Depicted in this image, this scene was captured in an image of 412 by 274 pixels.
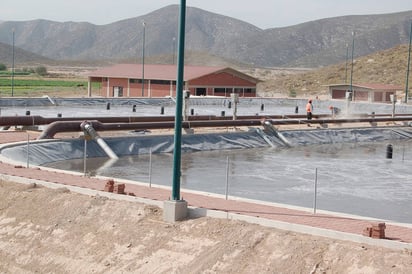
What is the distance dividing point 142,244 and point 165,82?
5853 cm

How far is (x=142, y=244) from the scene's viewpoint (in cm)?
1416

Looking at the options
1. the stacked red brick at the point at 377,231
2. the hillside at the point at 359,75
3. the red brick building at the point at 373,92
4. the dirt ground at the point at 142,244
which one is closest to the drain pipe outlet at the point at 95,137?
the dirt ground at the point at 142,244

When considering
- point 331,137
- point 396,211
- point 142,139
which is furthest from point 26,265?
point 331,137

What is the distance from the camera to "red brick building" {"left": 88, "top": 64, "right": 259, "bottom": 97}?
71.0 m

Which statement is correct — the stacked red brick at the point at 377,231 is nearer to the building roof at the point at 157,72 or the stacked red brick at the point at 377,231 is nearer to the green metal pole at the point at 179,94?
the green metal pole at the point at 179,94

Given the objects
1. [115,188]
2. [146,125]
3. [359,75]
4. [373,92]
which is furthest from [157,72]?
[115,188]

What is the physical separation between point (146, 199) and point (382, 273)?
233 inches

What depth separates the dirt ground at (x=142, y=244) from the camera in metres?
12.3

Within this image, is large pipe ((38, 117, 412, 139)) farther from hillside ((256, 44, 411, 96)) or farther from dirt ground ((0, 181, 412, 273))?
hillside ((256, 44, 411, 96))

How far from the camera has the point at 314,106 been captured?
71.1 meters

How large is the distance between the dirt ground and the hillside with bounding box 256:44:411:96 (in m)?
86.7

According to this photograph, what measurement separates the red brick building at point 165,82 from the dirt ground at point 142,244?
53.6 meters

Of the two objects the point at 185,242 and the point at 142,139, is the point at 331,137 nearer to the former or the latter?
the point at 142,139

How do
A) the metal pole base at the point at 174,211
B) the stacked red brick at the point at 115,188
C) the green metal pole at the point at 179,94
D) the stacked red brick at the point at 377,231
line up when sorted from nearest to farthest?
1. the stacked red brick at the point at 377,231
2. the green metal pole at the point at 179,94
3. the metal pole base at the point at 174,211
4. the stacked red brick at the point at 115,188
